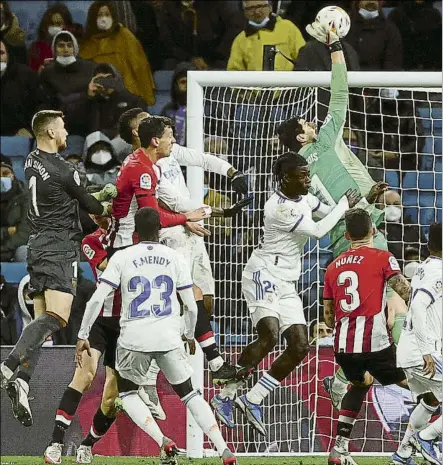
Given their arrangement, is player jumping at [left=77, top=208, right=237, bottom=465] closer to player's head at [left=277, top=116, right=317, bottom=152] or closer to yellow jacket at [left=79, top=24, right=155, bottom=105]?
player's head at [left=277, top=116, right=317, bottom=152]

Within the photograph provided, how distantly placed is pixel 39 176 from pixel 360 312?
223 cm

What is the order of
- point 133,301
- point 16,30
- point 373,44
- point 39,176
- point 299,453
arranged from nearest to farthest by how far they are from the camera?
point 133,301
point 39,176
point 299,453
point 373,44
point 16,30

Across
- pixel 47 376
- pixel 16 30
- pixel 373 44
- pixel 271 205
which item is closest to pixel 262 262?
pixel 271 205

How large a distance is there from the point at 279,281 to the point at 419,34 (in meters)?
5.11

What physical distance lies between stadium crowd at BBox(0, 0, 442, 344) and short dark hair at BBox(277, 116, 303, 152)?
3.78 ft

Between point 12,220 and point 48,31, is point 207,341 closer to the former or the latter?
point 12,220

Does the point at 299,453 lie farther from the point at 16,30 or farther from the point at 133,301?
the point at 16,30

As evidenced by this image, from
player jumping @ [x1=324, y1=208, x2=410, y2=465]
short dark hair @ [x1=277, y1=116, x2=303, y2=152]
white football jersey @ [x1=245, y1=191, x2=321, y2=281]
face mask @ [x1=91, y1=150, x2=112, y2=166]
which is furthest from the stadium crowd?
player jumping @ [x1=324, y1=208, x2=410, y2=465]

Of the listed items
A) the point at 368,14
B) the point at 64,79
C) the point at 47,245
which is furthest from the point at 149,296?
the point at 368,14

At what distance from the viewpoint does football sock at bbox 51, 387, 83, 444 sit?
9.45 m

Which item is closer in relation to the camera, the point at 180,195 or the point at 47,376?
the point at 180,195

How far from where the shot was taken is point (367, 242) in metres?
9.14

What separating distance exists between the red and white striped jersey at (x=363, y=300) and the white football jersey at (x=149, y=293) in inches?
40.8

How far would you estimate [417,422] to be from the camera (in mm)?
9094
